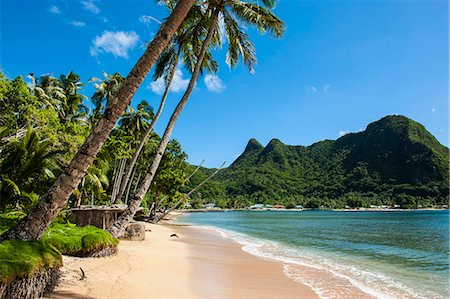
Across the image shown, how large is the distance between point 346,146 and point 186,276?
478ft

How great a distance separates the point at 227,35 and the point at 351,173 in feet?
401

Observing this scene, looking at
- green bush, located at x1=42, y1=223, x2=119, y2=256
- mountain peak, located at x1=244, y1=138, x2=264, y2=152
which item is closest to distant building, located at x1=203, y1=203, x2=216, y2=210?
mountain peak, located at x1=244, y1=138, x2=264, y2=152

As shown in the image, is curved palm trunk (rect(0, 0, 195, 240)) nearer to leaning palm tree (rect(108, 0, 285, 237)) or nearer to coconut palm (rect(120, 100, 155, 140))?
leaning palm tree (rect(108, 0, 285, 237))

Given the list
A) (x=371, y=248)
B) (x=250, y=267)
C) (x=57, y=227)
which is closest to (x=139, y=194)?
(x=57, y=227)

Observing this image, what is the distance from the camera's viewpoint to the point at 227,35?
12.5 metres

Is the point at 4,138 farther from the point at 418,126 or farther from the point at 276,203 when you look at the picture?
the point at 418,126

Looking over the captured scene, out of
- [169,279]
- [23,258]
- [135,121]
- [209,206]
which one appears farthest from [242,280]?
[209,206]

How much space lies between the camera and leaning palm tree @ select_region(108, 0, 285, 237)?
33.2 ft

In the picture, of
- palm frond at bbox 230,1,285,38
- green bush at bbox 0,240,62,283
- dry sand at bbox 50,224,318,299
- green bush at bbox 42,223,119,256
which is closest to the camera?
green bush at bbox 0,240,62,283

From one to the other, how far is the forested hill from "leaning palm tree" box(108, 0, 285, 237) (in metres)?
101

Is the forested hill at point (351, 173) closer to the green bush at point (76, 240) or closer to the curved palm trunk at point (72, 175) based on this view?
the green bush at point (76, 240)

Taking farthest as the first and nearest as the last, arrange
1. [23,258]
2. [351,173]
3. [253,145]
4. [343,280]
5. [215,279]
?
[253,145]
[351,173]
[343,280]
[215,279]
[23,258]

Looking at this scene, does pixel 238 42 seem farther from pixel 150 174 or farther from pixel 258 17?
pixel 150 174

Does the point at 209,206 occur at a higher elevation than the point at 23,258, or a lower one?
lower
